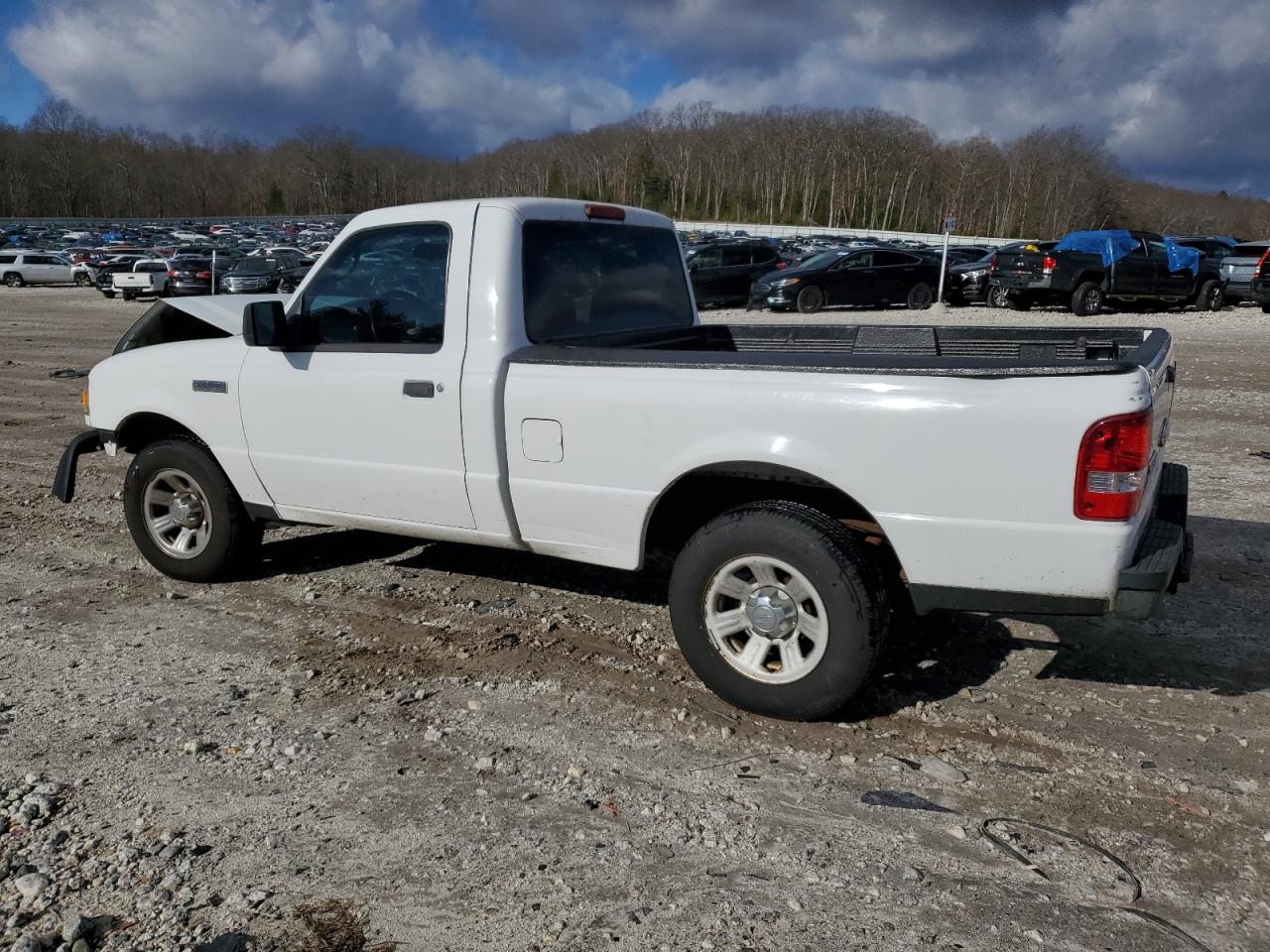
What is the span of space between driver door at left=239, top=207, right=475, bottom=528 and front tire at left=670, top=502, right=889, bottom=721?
1227 millimetres

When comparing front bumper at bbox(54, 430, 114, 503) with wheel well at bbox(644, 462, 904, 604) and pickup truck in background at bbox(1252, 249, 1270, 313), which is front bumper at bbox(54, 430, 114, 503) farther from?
pickup truck in background at bbox(1252, 249, 1270, 313)

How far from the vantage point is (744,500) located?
4.33 m

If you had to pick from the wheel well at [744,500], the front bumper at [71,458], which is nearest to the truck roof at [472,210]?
the wheel well at [744,500]

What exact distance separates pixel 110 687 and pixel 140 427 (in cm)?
200

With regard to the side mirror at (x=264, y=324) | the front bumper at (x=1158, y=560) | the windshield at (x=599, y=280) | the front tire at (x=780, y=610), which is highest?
the windshield at (x=599, y=280)

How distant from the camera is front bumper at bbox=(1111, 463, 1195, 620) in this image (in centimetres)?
337

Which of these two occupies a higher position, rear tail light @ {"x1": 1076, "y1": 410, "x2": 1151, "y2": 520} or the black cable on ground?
rear tail light @ {"x1": 1076, "y1": 410, "x2": 1151, "y2": 520}

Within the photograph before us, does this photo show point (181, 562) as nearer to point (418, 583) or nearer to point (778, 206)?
point (418, 583)

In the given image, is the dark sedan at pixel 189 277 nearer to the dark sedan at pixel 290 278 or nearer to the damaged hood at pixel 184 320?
the dark sedan at pixel 290 278

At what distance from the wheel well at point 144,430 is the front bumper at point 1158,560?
4673mm

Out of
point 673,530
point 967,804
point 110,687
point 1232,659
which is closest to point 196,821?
point 110,687

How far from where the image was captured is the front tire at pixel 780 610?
12.2ft

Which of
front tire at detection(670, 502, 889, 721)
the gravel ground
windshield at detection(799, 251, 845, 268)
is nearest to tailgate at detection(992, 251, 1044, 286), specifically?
windshield at detection(799, 251, 845, 268)

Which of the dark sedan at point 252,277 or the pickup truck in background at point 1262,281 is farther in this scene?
the dark sedan at point 252,277
